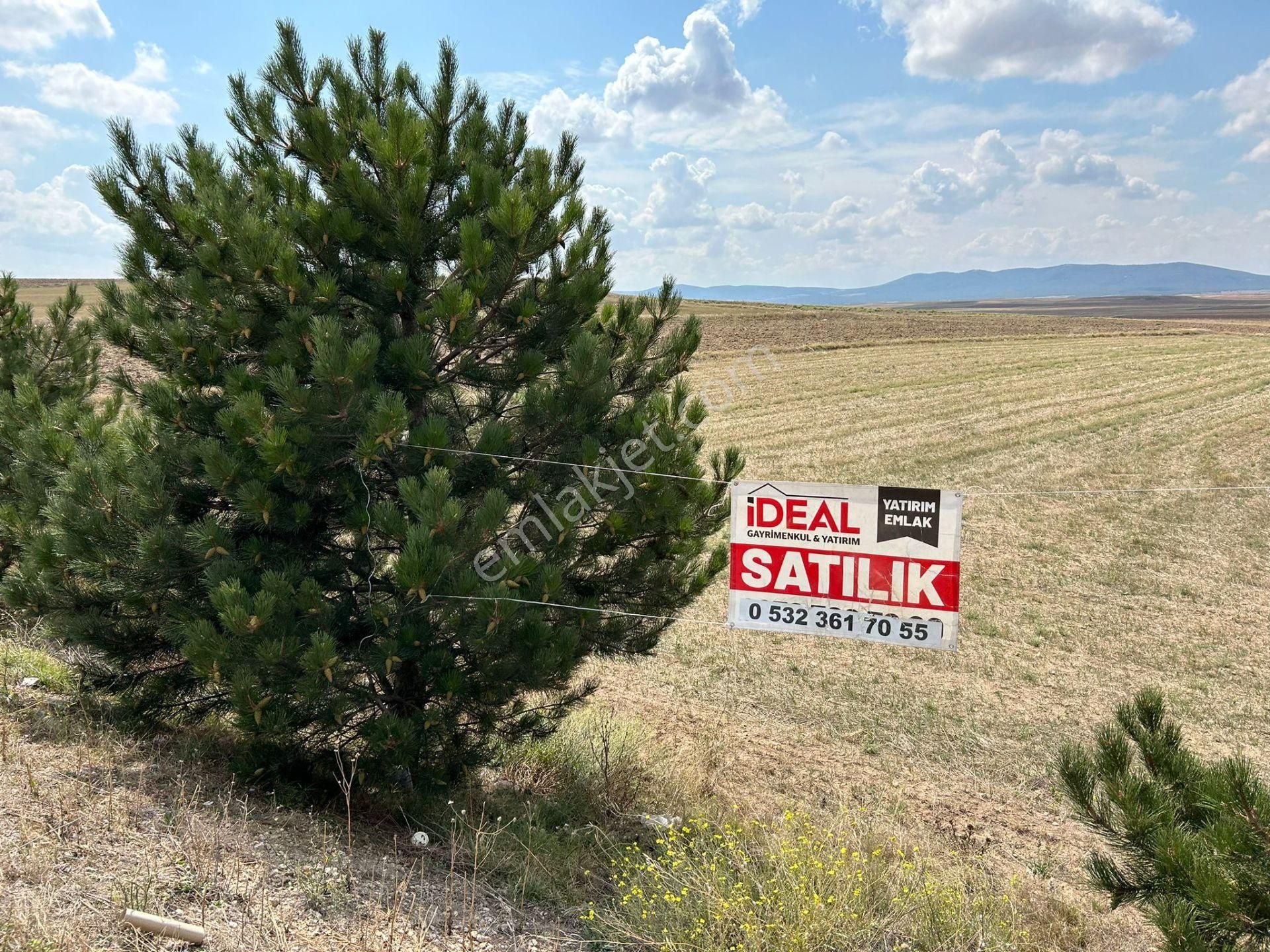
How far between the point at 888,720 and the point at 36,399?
763 cm

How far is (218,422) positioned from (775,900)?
365 centimetres

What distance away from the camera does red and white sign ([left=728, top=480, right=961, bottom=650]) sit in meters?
4.72

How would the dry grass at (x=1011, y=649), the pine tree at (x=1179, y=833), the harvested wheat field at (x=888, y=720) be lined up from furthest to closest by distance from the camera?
the dry grass at (x=1011, y=649) < the harvested wheat field at (x=888, y=720) < the pine tree at (x=1179, y=833)

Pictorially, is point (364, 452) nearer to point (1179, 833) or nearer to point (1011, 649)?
point (1179, 833)

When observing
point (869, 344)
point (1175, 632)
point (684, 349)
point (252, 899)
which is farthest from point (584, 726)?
point (869, 344)

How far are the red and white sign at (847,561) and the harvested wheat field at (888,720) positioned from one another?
732 mm

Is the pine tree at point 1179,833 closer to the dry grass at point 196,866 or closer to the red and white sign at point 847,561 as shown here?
the red and white sign at point 847,561

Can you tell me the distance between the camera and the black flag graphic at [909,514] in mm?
4688

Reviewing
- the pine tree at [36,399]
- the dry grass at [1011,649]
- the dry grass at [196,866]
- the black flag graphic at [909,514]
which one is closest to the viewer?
the dry grass at [196,866]

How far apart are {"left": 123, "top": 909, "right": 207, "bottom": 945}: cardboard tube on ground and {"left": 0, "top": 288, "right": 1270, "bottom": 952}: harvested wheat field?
0.08m

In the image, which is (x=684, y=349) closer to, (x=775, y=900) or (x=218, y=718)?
(x=775, y=900)

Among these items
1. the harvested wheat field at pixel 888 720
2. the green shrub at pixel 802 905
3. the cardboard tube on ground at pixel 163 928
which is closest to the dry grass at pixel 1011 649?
the harvested wheat field at pixel 888 720

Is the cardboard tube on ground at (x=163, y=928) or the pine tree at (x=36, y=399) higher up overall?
the pine tree at (x=36, y=399)

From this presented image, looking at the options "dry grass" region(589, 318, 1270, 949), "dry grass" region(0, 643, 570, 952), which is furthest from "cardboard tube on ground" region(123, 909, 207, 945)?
"dry grass" region(589, 318, 1270, 949)
